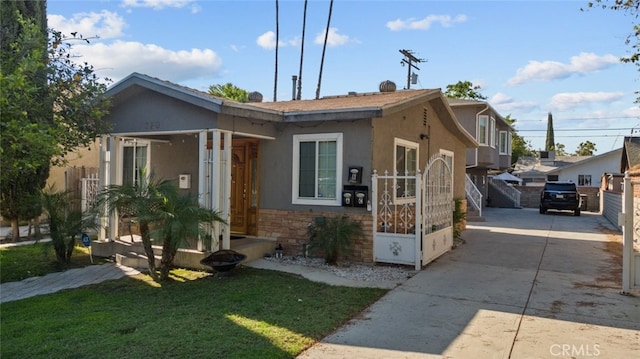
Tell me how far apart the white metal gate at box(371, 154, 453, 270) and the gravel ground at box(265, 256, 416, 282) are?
0.70 ft

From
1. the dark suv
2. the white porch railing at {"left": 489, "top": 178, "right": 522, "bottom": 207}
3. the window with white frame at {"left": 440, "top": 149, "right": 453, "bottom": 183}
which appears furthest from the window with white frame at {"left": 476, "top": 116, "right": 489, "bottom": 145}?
the window with white frame at {"left": 440, "top": 149, "right": 453, "bottom": 183}

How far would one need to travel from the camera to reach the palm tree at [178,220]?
6836mm

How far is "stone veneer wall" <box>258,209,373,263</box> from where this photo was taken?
8.83m

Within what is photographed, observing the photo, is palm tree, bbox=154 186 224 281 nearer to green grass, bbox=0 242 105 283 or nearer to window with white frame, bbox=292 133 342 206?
window with white frame, bbox=292 133 342 206

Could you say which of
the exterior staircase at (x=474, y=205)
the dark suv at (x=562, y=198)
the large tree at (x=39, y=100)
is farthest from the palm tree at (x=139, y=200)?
the dark suv at (x=562, y=198)

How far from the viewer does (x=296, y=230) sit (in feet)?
31.1


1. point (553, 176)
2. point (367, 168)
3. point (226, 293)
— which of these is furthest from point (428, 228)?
point (553, 176)

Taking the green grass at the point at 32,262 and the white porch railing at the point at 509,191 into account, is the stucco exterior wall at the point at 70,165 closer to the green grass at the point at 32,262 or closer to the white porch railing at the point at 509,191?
the green grass at the point at 32,262

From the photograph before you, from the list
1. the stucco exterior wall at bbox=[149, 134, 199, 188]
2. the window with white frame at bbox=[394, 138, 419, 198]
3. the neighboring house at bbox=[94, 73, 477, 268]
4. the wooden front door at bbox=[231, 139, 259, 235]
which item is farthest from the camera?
the stucco exterior wall at bbox=[149, 134, 199, 188]

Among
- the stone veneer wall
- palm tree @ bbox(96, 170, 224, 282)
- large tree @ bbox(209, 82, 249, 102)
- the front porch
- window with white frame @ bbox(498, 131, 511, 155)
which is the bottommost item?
the front porch

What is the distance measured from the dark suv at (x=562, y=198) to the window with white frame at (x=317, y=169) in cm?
1809

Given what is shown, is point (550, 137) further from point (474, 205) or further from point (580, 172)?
point (474, 205)

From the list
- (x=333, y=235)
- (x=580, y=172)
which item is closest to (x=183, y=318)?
(x=333, y=235)

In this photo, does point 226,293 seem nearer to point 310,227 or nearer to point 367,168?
point 310,227
